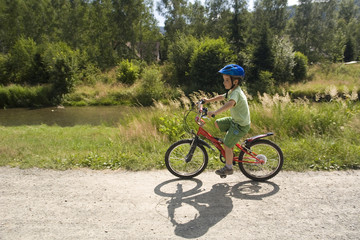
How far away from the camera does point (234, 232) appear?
3.01m

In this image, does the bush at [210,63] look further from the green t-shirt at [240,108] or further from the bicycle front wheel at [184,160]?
the green t-shirt at [240,108]

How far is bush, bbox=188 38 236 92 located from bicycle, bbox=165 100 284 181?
2106cm

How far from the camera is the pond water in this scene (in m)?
19.9

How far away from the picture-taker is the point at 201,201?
379cm

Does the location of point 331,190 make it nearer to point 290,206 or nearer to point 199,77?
point 290,206

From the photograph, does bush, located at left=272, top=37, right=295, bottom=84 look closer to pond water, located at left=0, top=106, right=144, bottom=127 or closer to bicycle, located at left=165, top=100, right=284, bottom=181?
pond water, located at left=0, top=106, right=144, bottom=127

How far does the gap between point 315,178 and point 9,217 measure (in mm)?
4880

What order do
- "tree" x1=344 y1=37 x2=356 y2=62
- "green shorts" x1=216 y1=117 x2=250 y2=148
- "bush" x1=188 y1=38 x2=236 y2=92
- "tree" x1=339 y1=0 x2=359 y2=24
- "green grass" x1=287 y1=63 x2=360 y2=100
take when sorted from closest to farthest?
"green shorts" x1=216 y1=117 x2=250 y2=148
"green grass" x1=287 y1=63 x2=360 y2=100
"bush" x1=188 y1=38 x2=236 y2=92
"tree" x1=344 y1=37 x2=356 y2=62
"tree" x1=339 y1=0 x2=359 y2=24

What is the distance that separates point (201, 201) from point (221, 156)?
1.14 meters

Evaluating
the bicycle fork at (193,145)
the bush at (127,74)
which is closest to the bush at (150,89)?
the bush at (127,74)

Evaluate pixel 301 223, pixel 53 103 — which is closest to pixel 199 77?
pixel 53 103

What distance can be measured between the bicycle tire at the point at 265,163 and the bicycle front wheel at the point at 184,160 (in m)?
0.73

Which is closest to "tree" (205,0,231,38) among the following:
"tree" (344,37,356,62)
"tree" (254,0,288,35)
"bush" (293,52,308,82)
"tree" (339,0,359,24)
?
"tree" (254,0,288,35)

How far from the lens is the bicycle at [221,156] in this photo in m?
4.50
